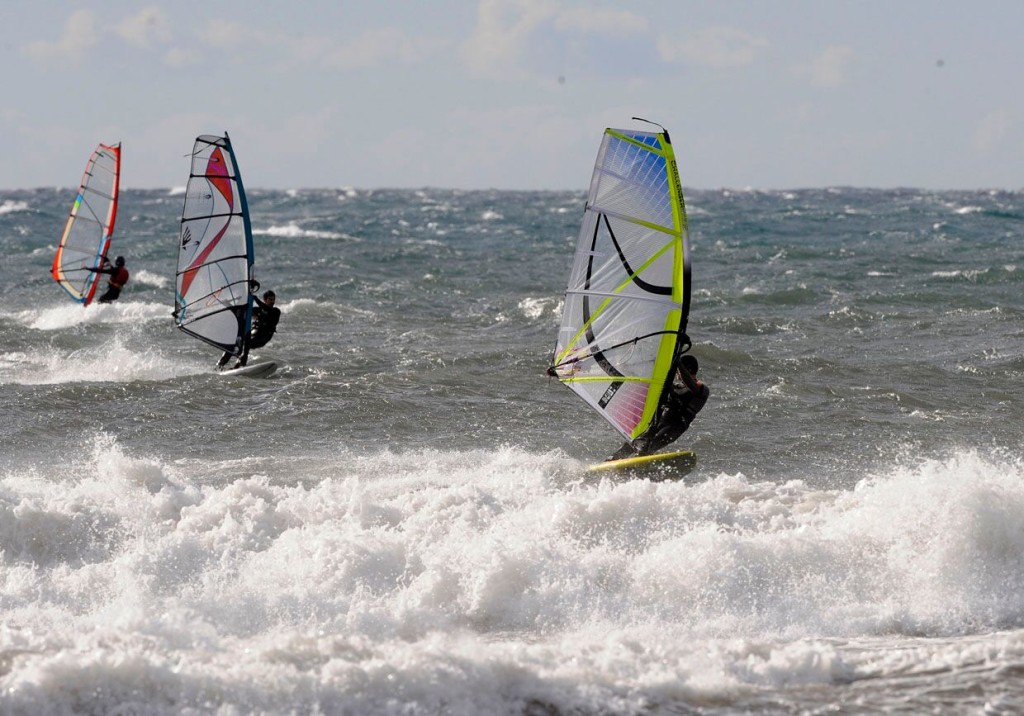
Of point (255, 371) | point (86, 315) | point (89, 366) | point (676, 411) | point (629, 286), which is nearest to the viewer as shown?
point (629, 286)

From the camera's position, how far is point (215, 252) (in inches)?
561

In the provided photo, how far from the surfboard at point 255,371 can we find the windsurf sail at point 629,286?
19.1ft

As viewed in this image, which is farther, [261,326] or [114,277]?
[114,277]

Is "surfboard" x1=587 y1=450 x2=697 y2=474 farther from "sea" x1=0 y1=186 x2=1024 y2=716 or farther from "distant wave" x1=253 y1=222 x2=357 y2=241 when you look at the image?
"distant wave" x1=253 y1=222 x2=357 y2=241

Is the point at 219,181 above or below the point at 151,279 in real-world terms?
above

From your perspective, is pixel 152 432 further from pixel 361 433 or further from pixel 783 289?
pixel 783 289

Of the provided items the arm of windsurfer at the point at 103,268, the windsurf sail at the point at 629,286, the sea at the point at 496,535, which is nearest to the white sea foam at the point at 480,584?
the sea at the point at 496,535

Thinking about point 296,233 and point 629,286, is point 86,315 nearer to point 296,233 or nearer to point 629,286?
point 629,286

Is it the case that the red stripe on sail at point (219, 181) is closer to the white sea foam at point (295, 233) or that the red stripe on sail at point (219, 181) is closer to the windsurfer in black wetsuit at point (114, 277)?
the windsurfer in black wetsuit at point (114, 277)

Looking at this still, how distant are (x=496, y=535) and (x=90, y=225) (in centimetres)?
1264

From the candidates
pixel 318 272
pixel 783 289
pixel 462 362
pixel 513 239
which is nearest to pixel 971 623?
pixel 462 362

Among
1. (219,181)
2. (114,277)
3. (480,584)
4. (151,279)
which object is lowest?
(151,279)

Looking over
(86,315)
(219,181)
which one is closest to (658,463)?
(219,181)

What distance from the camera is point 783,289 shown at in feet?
77.3
